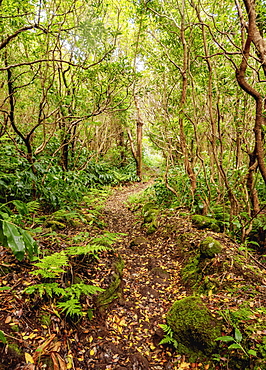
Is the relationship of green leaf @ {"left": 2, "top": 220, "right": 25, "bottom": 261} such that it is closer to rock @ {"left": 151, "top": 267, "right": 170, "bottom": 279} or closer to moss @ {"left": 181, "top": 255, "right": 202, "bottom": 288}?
moss @ {"left": 181, "top": 255, "right": 202, "bottom": 288}

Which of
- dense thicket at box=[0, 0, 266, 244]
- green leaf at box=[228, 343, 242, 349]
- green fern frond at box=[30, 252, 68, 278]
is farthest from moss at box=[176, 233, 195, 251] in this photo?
green fern frond at box=[30, 252, 68, 278]

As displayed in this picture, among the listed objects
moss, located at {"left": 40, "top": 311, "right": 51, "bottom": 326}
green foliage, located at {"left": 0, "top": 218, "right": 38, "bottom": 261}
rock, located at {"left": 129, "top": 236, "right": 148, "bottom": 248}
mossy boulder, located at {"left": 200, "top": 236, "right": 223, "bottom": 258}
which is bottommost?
rock, located at {"left": 129, "top": 236, "right": 148, "bottom": 248}

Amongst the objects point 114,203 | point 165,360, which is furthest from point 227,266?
point 114,203

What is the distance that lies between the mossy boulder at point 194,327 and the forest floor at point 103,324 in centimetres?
13

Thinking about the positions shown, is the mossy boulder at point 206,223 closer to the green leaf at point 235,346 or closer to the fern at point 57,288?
the green leaf at point 235,346

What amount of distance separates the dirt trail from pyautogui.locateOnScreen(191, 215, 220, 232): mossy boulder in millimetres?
746

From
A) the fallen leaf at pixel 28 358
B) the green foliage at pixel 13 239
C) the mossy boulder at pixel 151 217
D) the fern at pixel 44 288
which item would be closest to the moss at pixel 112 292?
the fern at pixel 44 288

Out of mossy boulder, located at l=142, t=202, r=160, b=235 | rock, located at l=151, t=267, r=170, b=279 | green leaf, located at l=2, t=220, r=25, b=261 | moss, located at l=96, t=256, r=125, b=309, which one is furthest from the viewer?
mossy boulder, located at l=142, t=202, r=160, b=235

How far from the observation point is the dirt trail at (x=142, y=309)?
106 inches

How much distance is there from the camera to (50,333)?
99.3 inches

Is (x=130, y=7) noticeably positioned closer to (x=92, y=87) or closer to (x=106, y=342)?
(x=92, y=87)

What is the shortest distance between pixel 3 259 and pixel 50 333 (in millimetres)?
1242

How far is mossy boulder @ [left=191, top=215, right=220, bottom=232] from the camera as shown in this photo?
195 inches

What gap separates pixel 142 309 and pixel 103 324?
0.71 m
